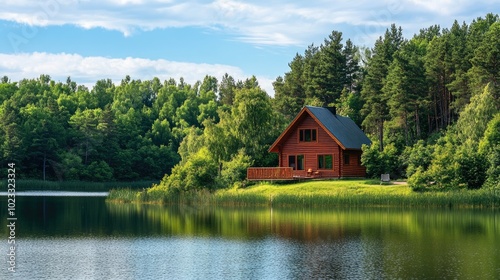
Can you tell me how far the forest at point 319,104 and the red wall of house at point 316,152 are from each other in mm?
2018

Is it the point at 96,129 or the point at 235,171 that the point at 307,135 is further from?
the point at 96,129

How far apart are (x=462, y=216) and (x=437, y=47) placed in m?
36.5

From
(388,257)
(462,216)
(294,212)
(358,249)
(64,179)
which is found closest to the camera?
(388,257)

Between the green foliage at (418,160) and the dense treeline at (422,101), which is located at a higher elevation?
the dense treeline at (422,101)

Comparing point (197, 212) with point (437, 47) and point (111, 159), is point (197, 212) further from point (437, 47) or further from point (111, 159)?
point (111, 159)

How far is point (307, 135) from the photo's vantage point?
66.7m

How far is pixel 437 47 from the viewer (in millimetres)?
79375

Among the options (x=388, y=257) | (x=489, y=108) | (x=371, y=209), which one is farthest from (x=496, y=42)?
(x=388, y=257)

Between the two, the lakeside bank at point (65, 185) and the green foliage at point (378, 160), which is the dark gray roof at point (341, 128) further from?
the lakeside bank at point (65, 185)

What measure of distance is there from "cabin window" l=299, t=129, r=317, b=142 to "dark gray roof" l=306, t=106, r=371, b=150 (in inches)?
55.2

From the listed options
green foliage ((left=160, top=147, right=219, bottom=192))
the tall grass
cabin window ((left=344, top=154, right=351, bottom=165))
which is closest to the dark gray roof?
cabin window ((left=344, top=154, right=351, bottom=165))

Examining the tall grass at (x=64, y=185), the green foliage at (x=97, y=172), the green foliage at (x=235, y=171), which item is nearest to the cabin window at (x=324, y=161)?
the green foliage at (x=235, y=171)

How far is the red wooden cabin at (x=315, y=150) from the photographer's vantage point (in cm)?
6488

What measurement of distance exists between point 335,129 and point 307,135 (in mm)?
2386
